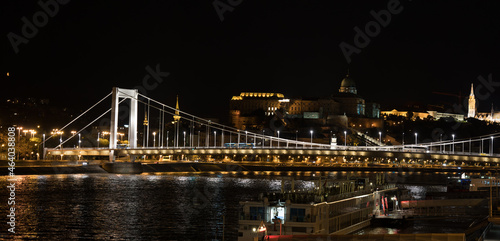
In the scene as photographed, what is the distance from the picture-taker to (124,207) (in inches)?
1330

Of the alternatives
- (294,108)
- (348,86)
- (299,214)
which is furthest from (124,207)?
(348,86)

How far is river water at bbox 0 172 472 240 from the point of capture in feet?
83.0

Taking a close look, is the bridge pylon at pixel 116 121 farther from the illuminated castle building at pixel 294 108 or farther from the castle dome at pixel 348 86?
the castle dome at pixel 348 86

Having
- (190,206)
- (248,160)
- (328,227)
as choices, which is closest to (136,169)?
(190,206)

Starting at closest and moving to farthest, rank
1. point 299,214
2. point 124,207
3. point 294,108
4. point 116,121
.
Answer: point 299,214, point 124,207, point 116,121, point 294,108

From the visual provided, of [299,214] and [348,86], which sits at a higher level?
[348,86]

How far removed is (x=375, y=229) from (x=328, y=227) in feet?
15.4

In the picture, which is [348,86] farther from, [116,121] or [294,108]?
[116,121]

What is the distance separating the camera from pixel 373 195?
26578 mm

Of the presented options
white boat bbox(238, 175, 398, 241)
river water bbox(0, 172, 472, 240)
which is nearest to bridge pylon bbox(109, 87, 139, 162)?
river water bbox(0, 172, 472, 240)

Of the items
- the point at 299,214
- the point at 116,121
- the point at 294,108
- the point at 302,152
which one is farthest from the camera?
the point at 294,108

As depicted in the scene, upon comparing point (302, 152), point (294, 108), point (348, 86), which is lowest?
point (302, 152)

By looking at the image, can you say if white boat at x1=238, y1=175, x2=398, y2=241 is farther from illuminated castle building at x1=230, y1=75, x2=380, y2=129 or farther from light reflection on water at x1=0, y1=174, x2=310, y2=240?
illuminated castle building at x1=230, y1=75, x2=380, y2=129

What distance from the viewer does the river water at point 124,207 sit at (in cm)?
2530
